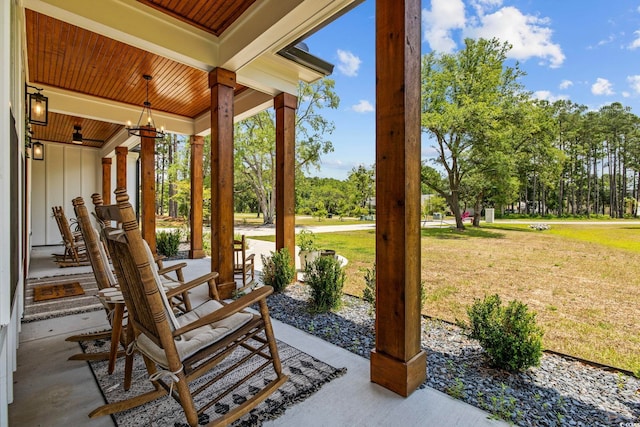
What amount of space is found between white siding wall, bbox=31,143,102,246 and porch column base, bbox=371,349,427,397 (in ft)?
32.8

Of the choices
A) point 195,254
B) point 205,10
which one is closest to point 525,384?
point 205,10

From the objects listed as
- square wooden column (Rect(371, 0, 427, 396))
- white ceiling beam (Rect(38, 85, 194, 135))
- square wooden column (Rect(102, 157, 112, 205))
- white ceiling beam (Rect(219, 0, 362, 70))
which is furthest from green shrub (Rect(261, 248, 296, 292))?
square wooden column (Rect(102, 157, 112, 205))

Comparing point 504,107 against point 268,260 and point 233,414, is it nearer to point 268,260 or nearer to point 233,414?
point 268,260

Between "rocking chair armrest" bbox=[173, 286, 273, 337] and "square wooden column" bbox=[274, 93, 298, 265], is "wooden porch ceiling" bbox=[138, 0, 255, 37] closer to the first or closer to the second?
"square wooden column" bbox=[274, 93, 298, 265]

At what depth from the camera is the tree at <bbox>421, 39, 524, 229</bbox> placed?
10.8m

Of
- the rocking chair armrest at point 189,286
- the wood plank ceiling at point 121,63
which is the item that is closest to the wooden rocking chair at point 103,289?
the rocking chair armrest at point 189,286

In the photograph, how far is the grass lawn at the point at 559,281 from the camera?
2.91 m

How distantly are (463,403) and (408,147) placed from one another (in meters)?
1.50

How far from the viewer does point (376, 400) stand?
5.60 feet

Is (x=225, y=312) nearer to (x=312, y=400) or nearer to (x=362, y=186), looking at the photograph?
(x=312, y=400)

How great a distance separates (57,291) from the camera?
3883 mm

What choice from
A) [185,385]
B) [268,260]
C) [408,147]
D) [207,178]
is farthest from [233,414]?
[207,178]

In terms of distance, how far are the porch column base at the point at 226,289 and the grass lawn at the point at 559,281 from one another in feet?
5.65

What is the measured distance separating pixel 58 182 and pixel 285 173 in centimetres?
815
